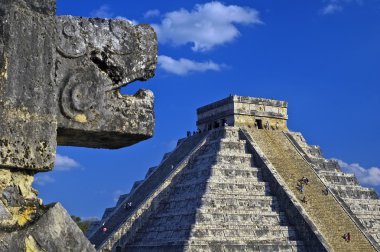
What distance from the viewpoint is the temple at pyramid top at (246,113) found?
38.2 metres

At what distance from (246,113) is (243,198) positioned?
801 centimetres

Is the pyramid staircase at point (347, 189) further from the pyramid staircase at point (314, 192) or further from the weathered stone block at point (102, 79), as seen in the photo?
the weathered stone block at point (102, 79)

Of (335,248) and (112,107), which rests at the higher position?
(112,107)

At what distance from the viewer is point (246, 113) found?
38.7m

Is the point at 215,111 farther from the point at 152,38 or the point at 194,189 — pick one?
the point at 152,38

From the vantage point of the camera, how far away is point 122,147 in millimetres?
3488

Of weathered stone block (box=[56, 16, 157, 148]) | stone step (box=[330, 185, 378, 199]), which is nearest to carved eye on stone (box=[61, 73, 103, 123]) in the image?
weathered stone block (box=[56, 16, 157, 148])

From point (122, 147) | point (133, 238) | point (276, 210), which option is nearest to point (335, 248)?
point (276, 210)

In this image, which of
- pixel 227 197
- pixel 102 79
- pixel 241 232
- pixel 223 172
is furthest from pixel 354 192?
pixel 102 79

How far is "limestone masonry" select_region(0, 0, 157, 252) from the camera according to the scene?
2795mm

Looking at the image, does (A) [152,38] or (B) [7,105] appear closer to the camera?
(B) [7,105]

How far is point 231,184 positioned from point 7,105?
29.9 metres

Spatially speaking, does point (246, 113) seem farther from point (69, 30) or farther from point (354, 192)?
point (69, 30)

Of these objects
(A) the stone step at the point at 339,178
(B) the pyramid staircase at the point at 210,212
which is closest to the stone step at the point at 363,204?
(A) the stone step at the point at 339,178
